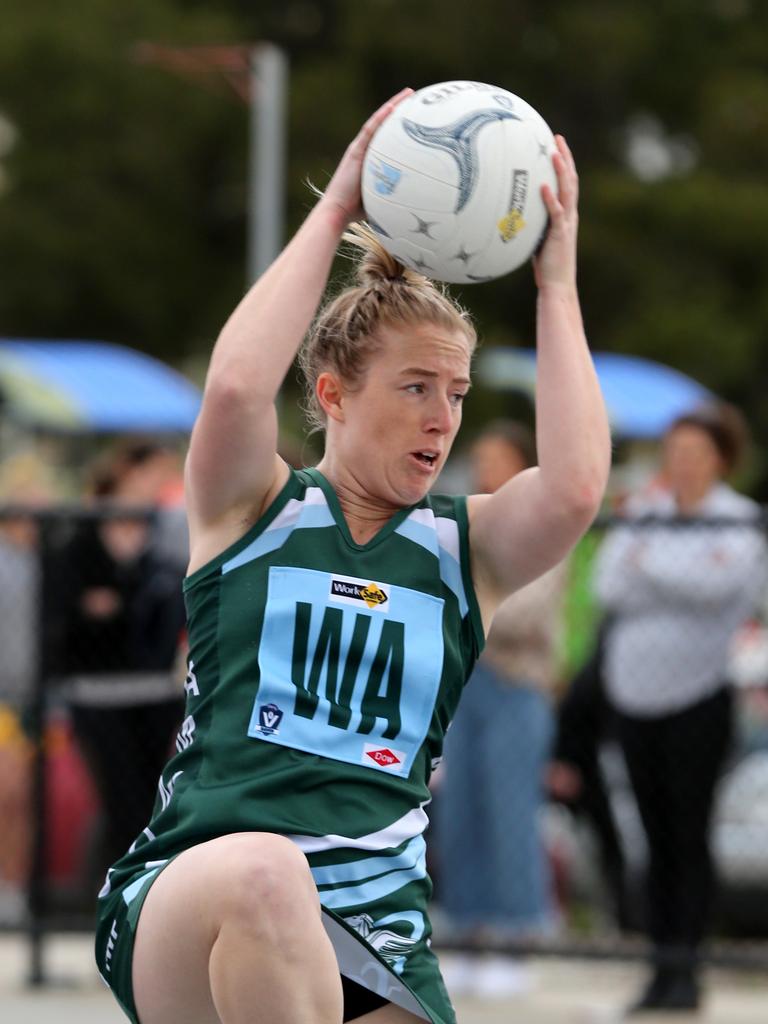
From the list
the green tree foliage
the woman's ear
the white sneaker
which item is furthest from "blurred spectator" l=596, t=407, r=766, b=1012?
the green tree foliage

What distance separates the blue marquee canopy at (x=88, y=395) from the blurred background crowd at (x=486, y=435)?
0.06 m

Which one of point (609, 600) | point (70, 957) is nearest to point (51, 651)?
point (70, 957)

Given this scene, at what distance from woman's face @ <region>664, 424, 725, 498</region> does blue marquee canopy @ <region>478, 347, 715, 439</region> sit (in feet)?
27.2

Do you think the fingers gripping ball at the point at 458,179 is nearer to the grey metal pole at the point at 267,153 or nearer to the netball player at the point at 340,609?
the netball player at the point at 340,609

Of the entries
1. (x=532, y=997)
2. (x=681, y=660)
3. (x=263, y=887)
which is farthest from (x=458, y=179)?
(x=532, y=997)

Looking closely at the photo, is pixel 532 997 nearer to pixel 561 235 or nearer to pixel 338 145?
pixel 561 235

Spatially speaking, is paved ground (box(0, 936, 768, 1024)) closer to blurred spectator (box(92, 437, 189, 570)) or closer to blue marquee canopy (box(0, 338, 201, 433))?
blurred spectator (box(92, 437, 189, 570))

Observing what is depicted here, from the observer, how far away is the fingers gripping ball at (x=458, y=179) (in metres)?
3.00

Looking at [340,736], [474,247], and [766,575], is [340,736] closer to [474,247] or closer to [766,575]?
[474,247]

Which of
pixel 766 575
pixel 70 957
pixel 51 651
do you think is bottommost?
pixel 70 957

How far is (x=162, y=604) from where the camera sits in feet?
22.8

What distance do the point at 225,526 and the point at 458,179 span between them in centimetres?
67

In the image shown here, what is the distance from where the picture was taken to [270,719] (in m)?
2.93

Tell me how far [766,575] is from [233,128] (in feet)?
86.9
